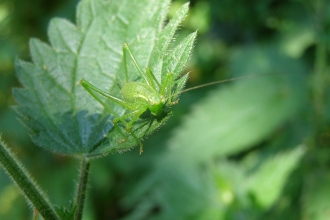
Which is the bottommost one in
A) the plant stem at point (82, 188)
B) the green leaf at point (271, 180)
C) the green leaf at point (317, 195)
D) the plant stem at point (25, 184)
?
the green leaf at point (317, 195)

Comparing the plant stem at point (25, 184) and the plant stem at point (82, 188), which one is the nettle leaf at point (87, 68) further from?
the plant stem at point (25, 184)

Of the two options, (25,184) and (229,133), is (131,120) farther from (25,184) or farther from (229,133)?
(229,133)

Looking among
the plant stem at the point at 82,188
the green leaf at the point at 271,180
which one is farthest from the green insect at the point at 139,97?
the green leaf at the point at 271,180

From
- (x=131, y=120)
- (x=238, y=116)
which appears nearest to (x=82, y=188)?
(x=131, y=120)

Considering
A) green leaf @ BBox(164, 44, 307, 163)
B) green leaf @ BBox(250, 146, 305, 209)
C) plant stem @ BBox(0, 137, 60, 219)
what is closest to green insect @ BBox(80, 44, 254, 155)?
plant stem @ BBox(0, 137, 60, 219)

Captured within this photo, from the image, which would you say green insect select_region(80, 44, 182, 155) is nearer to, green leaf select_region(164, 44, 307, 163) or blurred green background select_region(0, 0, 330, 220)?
blurred green background select_region(0, 0, 330, 220)

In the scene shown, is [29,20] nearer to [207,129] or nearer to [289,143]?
[207,129]
